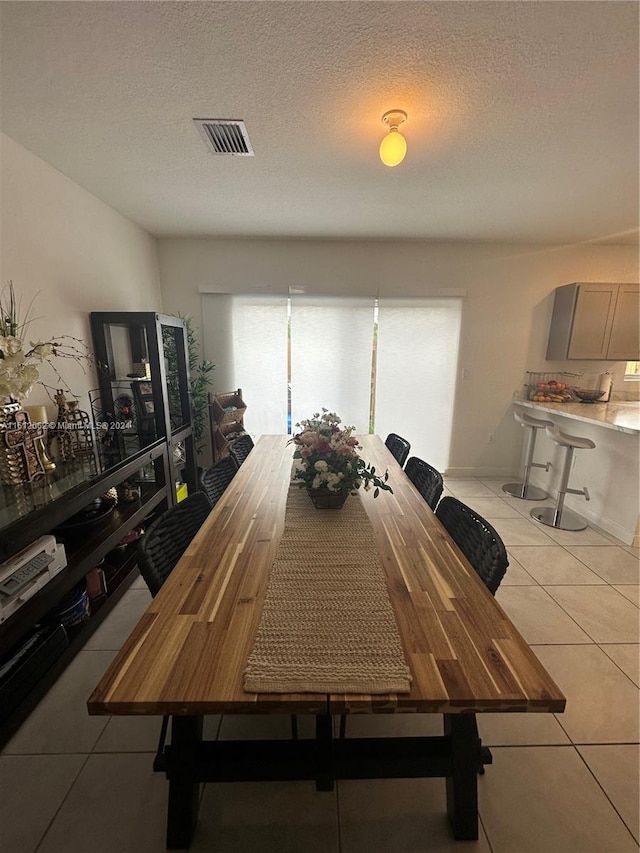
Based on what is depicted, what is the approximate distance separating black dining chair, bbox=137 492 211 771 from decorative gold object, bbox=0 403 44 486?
88cm

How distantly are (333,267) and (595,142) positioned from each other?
7.62 feet

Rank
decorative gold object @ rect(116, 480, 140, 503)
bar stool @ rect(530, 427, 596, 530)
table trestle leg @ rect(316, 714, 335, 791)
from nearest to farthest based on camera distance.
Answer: table trestle leg @ rect(316, 714, 335, 791) → decorative gold object @ rect(116, 480, 140, 503) → bar stool @ rect(530, 427, 596, 530)

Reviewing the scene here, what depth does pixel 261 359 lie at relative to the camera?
396cm

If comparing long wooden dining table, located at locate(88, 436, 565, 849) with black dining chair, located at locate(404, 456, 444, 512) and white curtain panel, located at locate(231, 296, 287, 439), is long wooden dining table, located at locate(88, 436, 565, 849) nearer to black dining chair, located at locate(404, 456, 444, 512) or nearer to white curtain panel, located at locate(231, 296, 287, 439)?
black dining chair, located at locate(404, 456, 444, 512)

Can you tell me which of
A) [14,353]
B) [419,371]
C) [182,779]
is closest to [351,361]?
[419,371]

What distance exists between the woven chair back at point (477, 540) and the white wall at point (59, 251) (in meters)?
2.39

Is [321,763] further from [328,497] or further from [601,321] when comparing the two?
[601,321]

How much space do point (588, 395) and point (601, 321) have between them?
2.50 feet

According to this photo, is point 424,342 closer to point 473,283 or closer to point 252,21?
point 473,283

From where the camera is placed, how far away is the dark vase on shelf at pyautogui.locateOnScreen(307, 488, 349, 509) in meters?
1.57

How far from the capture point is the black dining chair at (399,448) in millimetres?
2459

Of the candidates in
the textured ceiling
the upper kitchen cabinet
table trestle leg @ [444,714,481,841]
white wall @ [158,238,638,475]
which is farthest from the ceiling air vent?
the upper kitchen cabinet

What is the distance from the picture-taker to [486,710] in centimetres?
73

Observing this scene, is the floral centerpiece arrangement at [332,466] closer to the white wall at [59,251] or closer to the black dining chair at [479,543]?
the black dining chair at [479,543]
